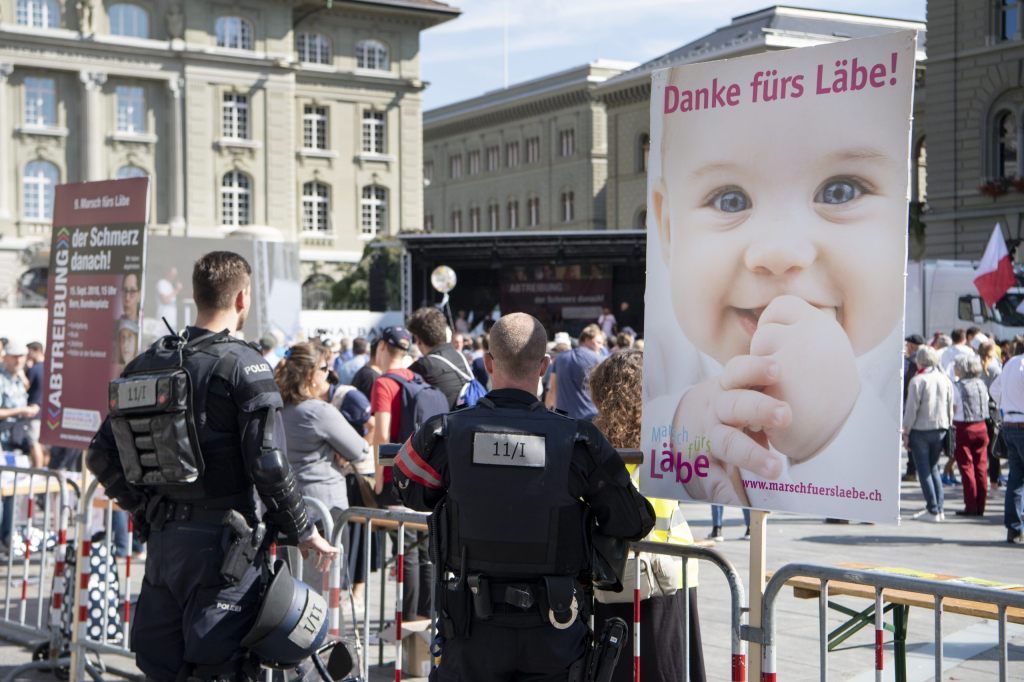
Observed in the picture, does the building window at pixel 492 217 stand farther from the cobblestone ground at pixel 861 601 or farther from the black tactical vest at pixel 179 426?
the black tactical vest at pixel 179 426

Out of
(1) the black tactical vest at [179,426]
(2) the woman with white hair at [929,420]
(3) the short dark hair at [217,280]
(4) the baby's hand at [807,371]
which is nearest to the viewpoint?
(4) the baby's hand at [807,371]

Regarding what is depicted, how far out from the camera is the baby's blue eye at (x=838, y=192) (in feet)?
13.2

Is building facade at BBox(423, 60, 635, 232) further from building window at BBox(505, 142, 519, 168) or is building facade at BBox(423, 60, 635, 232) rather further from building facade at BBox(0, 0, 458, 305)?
building facade at BBox(0, 0, 458, 305)

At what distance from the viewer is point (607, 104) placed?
244 feet

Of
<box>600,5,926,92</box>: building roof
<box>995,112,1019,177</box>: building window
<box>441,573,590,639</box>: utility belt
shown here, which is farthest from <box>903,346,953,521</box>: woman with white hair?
<box>600,5,926,92</box>: building roof

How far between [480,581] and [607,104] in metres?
72.1

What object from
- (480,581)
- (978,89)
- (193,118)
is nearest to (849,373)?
(480,581)

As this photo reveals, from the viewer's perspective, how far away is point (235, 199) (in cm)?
6200

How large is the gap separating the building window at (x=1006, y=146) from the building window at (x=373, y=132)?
3231 centimetres

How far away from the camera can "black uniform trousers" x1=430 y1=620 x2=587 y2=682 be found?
156 inches

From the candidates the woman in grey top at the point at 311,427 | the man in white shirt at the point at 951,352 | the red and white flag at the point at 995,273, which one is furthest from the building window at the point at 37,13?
the woman in grey top at the point at 311,427

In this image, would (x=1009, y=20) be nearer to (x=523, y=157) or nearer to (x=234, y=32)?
(x=234, y=32)

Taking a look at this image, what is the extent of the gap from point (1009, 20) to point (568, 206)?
128 feet

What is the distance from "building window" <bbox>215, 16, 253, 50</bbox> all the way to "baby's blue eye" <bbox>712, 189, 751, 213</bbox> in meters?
59.7
